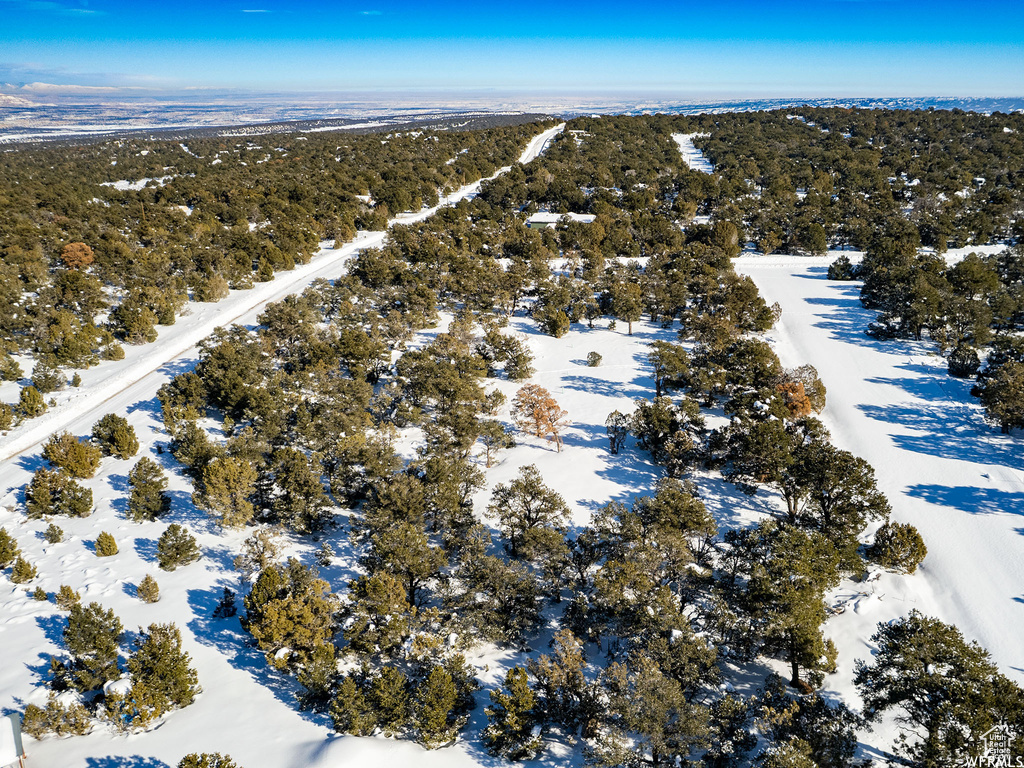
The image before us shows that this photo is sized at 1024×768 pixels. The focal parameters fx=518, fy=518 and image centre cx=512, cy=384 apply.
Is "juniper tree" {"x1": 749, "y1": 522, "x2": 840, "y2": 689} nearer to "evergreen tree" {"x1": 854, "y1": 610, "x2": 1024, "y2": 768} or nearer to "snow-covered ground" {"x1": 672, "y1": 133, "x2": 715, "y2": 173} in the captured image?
"evergreen tree" {"x1": 854, "y1": 610, "x2": 1024, "y2": 768}

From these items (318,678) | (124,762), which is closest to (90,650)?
(124,762)

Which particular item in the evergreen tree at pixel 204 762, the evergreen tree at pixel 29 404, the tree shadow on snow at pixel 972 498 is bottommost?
the evergreen tree at pixel 204 762

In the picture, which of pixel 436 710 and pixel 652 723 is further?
pixel 436 710

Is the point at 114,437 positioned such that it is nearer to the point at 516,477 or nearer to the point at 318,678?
the point at 318,678

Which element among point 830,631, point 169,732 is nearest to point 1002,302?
point 830,631

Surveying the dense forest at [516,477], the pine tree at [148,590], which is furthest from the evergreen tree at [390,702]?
the pine tree at [148,590]

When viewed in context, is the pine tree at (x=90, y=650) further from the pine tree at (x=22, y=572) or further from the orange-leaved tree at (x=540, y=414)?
the orange-leaved tree at (x=540, y=414)

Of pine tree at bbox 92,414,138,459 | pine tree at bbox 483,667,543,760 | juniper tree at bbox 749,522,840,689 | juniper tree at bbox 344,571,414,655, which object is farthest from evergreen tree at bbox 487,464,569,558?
pine tree at bbox 92,414,138,459

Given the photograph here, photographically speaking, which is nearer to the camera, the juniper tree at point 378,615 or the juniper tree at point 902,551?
the juniper tree at point 378,615
